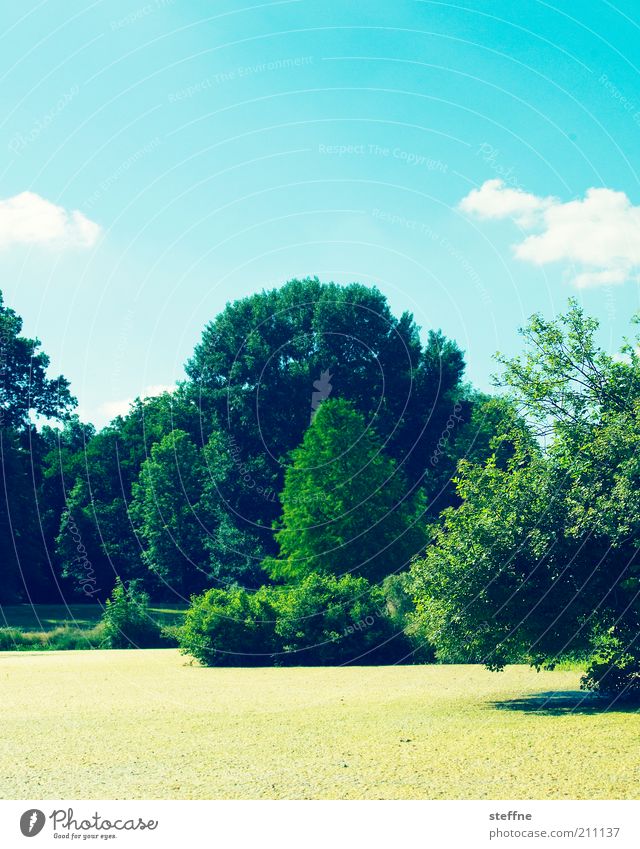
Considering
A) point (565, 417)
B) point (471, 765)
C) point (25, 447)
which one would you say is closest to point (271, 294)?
point (25, 447)

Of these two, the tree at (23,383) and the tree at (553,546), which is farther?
the tree at (23,383)

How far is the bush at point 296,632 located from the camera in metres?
32.2

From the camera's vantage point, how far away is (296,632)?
3241cm

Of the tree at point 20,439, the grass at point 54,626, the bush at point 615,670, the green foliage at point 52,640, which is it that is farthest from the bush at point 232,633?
the tree at point 20,439

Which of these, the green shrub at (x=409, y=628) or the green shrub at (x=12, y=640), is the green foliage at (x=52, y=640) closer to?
the green shrub at (x=12, y=640)

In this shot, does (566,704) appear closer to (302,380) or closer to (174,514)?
(302,380)

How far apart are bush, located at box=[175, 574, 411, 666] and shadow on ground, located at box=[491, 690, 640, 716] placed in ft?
35.7

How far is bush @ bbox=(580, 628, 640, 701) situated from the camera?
63.6 feet

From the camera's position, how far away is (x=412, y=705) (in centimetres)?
2027

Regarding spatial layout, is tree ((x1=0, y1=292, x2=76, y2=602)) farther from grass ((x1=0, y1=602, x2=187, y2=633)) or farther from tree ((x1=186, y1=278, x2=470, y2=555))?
tree ((x1=186, y1=278, x2=470, y2=555))

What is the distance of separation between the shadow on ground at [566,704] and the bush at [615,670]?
0.29 metres

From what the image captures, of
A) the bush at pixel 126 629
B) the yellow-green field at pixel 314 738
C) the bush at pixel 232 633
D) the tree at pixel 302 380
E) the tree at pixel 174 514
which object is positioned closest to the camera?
the yellow-green field at pixel 314 738

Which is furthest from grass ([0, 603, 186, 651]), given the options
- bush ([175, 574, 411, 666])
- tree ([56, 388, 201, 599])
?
bush ([175, 574, 411, 666])

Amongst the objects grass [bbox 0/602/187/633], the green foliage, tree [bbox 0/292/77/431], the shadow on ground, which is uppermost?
tree [bbox 0/292/77/431]
